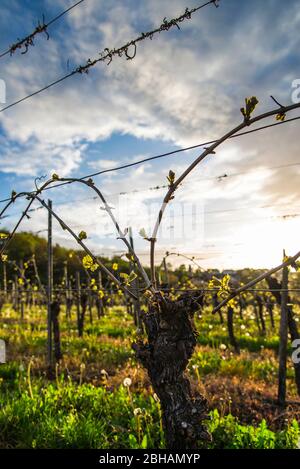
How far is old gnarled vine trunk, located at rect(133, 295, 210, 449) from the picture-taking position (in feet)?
7.86

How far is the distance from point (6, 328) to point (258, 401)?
31.9 ft

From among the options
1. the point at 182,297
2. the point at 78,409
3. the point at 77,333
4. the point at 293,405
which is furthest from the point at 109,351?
the point at 182,297

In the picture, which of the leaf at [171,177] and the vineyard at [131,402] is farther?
the vineyard at [131,402]

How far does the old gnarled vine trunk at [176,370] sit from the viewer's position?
239 centimetres

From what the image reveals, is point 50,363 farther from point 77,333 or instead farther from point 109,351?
point 77,333

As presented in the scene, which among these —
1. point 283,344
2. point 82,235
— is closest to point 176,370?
point 82,235

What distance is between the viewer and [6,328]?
12.4m

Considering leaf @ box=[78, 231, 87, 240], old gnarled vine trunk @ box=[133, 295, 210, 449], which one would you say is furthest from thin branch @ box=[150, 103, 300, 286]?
leaf @ box=[78, 231, 87, 240]

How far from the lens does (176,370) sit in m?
2.42

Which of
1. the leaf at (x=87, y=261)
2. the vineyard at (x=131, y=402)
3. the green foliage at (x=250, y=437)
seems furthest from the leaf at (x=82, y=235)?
Answer: the green foliage at (x=250, y=437)

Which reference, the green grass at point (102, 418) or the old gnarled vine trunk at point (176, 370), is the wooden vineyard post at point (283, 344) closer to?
the green grass at point (102, 418)

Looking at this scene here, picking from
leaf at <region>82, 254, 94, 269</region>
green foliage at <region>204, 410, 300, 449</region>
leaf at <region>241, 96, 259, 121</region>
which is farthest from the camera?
green foliage at <region>204, 410, 300, 449</region>

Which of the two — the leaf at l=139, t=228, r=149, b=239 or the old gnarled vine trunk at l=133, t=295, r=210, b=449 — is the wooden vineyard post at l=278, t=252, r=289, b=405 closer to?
the old gnarled vine trunk at l=133, t=295, r=210, b=449

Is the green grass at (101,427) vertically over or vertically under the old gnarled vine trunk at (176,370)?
under
